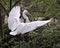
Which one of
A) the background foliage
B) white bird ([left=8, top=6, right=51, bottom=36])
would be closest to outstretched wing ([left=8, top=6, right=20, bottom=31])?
white bird ([left=8, top=6, right=51, bottom=36])

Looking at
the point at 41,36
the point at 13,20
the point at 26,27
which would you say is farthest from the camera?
the point at 41,36

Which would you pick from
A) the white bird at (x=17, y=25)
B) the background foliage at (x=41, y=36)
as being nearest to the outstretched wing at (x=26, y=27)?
the white bird at (x=17, y=25)

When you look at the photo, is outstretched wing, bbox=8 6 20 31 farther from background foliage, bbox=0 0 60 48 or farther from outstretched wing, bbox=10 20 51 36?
background foliage, bbox=0 0 60 48

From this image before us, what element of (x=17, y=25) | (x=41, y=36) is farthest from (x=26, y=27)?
(x=41, y=36)

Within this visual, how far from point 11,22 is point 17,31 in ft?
0.64

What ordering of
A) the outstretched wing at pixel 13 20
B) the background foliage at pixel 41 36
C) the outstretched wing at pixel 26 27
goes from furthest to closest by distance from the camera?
the background foliage at pixel 41 36 < the outstretched wing at pixel 13 20 < the outstretched wing at pixel 26 27

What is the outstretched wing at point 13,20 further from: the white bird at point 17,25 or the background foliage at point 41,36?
the background foliage at point 41,36

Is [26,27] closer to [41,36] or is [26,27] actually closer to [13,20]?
[13,20]

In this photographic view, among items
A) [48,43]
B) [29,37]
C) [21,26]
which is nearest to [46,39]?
[48,43]

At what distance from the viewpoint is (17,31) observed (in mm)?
3771

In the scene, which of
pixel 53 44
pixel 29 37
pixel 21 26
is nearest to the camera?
pixel 21 26

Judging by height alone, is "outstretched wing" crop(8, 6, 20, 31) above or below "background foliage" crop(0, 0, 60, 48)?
above

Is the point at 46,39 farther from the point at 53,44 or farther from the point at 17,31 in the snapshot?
the point at 17,31

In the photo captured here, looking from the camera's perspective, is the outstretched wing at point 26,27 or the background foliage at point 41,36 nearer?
the outstretched wing at point 26,27
